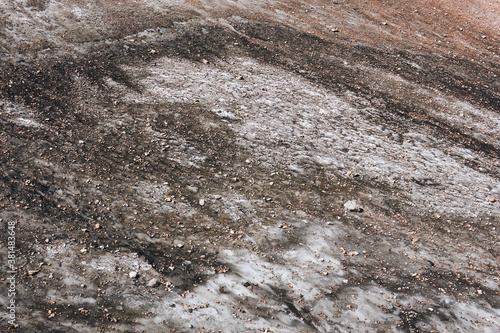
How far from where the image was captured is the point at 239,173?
5793 millimetres

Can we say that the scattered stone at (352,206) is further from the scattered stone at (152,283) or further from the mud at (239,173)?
the scattered stone at (152,283)

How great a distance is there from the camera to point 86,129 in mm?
6027

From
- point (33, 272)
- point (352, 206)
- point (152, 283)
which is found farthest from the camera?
point (352, 206)

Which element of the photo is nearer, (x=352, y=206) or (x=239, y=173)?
(x=352, y=206)

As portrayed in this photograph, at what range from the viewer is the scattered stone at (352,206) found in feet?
17.9

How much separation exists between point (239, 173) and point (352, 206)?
1.80 metres

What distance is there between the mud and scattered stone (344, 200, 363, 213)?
125mm

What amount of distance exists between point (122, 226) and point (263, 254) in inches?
72.9

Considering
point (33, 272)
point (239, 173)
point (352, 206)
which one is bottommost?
point (33, 272)

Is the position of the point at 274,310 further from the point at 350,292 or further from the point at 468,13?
the point at 468,13

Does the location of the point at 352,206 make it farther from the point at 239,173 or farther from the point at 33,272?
the point at 33,272

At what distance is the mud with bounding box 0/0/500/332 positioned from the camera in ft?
13.5

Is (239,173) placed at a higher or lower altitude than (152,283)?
higher

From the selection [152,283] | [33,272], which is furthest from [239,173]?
[33,272]
